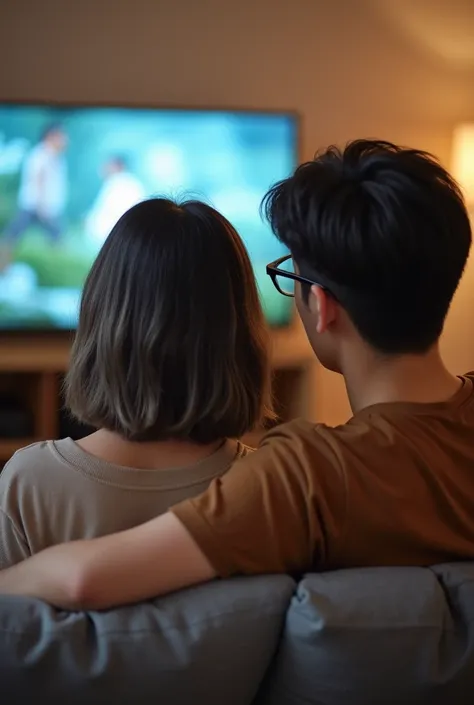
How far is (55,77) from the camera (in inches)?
137

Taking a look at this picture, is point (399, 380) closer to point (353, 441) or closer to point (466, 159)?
point (353, 441)

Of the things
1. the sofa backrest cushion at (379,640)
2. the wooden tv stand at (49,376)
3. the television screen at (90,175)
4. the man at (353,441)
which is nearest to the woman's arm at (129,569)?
the man at (353,441)

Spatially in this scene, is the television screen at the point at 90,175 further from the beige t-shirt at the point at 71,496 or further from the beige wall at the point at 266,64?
the beige t-shirt at the point at 71,496

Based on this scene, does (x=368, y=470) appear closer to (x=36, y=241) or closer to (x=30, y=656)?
(x=30, y=656)

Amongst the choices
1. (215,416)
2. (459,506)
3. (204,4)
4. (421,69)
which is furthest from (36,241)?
(459,506)

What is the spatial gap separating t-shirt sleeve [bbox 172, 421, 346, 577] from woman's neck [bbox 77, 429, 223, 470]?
0.53 ft

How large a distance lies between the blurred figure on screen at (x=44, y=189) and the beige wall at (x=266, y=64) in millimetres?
260

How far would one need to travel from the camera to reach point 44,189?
11.0ft

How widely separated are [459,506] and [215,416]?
0.29 meters

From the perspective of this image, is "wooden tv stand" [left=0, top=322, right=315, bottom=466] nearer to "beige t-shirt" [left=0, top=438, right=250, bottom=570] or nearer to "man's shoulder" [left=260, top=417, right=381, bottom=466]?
"beige t-shirt" [left=0, top=438, right=250, bottom=570]

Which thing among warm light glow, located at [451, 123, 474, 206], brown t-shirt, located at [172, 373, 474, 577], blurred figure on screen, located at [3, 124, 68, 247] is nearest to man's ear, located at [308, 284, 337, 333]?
brown t-shirt, located at [172, 373, 474, 577]

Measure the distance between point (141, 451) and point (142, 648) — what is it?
29 centimetres

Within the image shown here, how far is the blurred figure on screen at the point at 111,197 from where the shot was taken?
3.38 metres

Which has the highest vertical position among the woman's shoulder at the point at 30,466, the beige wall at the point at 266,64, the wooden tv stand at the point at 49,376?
the beige wall at the point at 266,64
